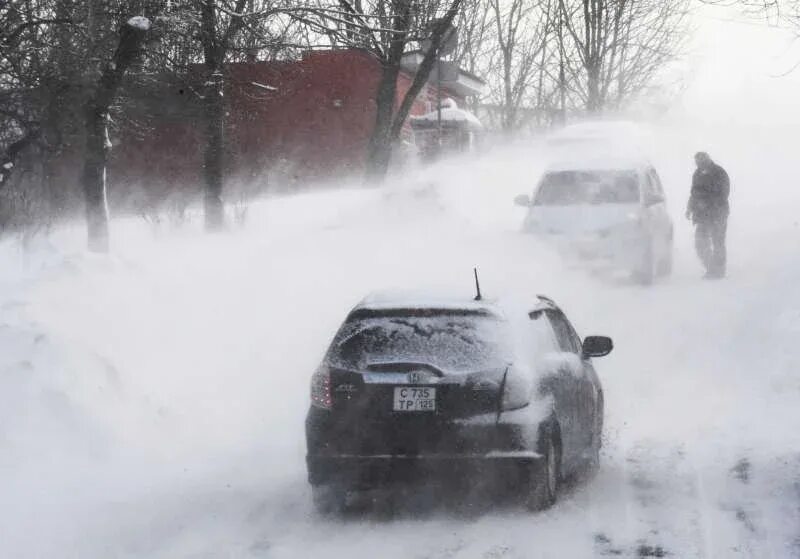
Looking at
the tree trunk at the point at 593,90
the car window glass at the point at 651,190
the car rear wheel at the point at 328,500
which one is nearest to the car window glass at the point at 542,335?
the car rear wheel at the point at 328,500

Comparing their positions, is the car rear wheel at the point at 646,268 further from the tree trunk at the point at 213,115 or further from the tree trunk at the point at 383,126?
the tree trunk at the point at 383,126

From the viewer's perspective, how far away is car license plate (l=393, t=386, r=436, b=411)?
24.8 ft

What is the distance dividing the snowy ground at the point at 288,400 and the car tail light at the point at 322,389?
0.67m

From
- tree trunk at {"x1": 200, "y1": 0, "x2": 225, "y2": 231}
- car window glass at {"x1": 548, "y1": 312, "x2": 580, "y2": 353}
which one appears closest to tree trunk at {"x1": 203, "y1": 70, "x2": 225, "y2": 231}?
tree trunk at {"x1": 200, "y1": 0, "x2": 225, "y2": 231}

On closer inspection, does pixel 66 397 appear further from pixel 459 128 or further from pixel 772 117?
pixel 772 117

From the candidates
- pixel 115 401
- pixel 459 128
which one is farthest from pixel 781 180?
pixel 115 401

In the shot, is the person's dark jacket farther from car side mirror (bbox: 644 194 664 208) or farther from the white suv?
car side mirror (bbox: 644 194 664 208)

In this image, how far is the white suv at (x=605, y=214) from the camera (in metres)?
19.9

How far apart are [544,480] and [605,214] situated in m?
12.7

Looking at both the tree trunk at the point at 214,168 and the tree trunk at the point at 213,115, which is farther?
the tree trunk at the point at 214,168

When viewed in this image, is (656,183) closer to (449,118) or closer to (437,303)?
(437,303)

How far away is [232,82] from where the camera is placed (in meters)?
25.1

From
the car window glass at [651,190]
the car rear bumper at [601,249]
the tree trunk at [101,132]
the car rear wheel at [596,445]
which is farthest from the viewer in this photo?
the car window glass at [651,190]

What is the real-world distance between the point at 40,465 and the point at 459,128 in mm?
40424
